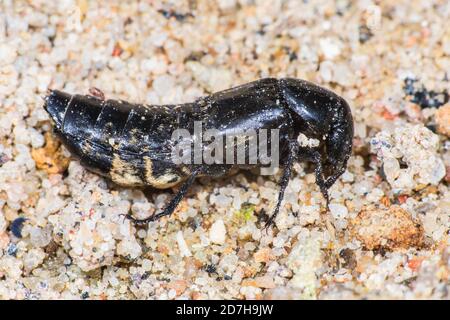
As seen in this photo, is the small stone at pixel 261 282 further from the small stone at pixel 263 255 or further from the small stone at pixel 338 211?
the small stone at pixel 338 211

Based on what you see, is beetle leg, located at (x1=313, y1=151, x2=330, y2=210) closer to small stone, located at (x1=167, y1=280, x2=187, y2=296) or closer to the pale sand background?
the pale sand background

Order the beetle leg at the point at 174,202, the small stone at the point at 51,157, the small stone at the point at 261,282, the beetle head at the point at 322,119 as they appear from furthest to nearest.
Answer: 1. the small stone at the point at 51,157
2. the beetle head at the point at 322,119
3. the beetle leg at the point at 174,202
4. the small stone at the point at 261,282

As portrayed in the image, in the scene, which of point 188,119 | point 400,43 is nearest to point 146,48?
point 188,119

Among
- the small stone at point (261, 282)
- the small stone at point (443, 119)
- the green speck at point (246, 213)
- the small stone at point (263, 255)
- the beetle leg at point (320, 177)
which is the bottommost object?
the small stone at point (261, 282)

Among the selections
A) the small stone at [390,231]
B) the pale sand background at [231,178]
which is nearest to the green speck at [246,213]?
the pale sand background at [231,178]

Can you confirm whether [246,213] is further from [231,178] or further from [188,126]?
[188,126]

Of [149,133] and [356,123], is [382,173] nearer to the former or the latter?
[356,123]

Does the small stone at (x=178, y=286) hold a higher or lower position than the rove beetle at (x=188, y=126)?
lower

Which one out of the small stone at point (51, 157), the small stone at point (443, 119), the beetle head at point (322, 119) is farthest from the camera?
the small stone at point (443, 119)
